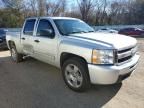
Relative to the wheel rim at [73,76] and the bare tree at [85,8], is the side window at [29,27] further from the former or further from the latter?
the bare tree at [85,8]

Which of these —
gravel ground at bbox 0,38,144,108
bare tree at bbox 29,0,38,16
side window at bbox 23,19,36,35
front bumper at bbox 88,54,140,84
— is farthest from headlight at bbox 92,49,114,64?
bare tree at bbox 29,0,38,16

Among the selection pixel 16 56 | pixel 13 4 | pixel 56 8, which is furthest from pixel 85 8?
pixel 16 56

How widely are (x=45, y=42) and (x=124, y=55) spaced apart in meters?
2.33

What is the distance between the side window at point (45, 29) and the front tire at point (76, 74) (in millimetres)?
1025

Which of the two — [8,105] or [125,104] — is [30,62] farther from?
[125,104]

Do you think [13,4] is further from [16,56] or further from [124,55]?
[124,55]

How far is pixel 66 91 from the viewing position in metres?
4.94

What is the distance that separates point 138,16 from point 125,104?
51.0 m

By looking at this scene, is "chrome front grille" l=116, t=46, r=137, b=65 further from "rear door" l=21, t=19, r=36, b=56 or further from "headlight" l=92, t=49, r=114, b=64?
"rear door" l=21, t=19, r=36, b=56

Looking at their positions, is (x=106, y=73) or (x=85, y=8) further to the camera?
(x=85, y=8)


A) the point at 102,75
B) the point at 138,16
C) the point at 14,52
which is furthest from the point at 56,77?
the point at 138,16

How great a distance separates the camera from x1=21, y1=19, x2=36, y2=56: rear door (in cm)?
→ 656

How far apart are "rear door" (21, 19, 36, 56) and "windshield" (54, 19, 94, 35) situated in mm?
1222

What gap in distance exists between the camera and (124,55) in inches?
173
